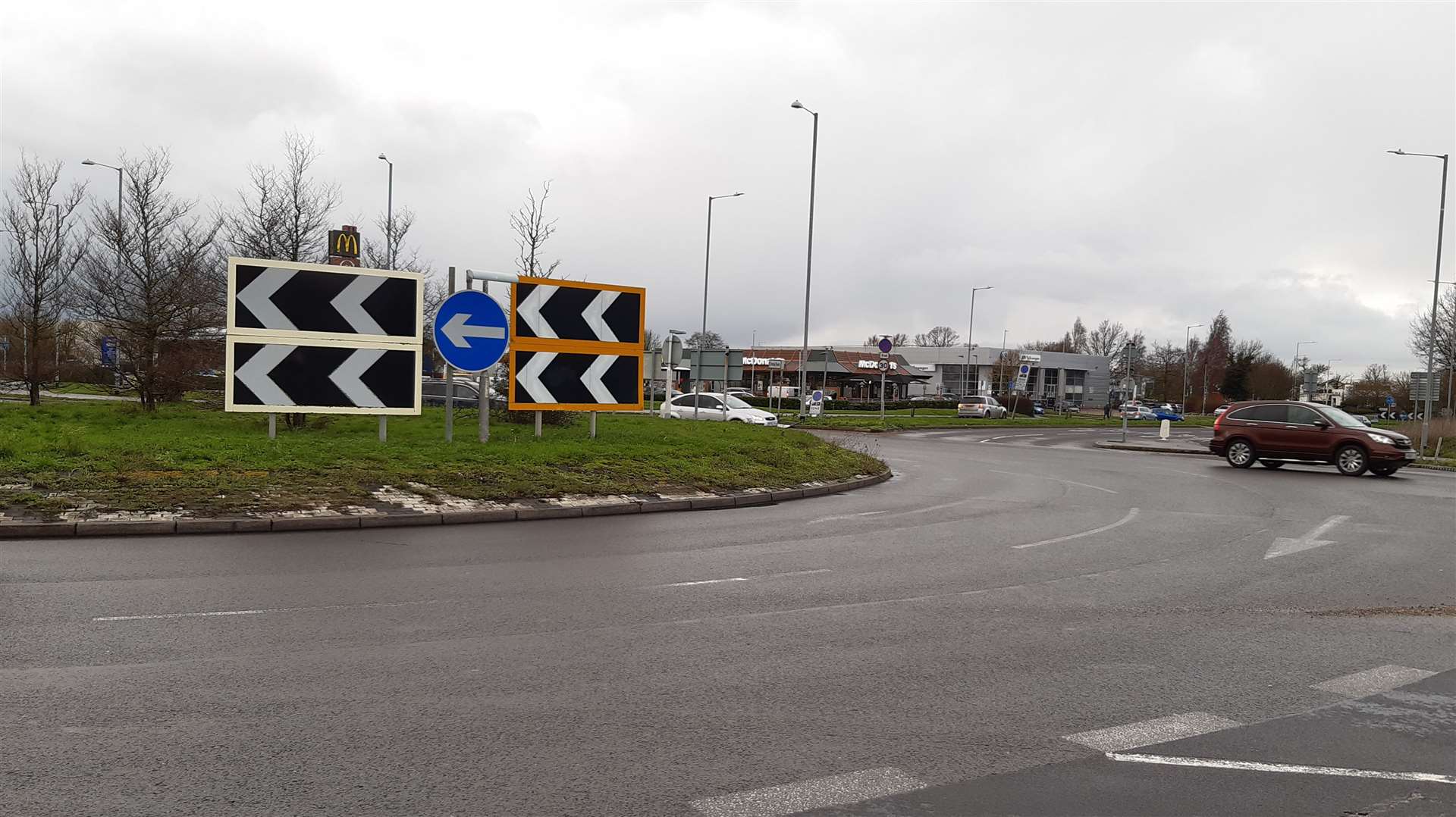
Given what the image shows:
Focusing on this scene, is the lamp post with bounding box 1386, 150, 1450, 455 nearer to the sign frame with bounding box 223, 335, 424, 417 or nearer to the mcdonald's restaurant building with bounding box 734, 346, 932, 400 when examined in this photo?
the sign frame with bounding box 223, 335, 424, 417

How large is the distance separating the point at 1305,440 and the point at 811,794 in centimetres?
2369

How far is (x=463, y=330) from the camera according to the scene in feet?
51.4

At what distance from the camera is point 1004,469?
74.8ft

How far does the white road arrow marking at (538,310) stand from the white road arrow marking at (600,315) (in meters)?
0.72

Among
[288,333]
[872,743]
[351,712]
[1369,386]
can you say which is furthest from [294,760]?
[1369,386]

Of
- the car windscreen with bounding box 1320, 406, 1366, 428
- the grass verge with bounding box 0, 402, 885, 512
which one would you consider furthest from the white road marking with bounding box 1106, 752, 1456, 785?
the car windscreen with bounding box 1320, 406, 1366, 428

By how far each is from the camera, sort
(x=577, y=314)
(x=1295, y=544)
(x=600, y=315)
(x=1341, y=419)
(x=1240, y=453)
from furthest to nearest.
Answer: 1. (x=1240, y=453)
2. (x=1341, y=419)
3. (x=600, y=315)
4. (x=577, y=314)
5. (x=1295, y=544)

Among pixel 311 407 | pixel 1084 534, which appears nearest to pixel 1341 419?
pixel 1084 534

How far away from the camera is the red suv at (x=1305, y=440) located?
22812 millimetres

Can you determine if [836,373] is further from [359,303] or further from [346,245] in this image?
[359,303]

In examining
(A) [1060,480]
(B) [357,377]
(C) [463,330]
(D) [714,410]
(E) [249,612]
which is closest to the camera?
(E) [249,612]

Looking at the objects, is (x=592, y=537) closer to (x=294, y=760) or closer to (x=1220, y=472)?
(x=294, y=760)

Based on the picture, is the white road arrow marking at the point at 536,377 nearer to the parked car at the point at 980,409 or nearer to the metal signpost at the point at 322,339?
the metal signpost at the point at 322,339

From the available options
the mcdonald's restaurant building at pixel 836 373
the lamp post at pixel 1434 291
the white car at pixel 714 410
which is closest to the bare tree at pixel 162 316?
the white car at pixel 714 410
